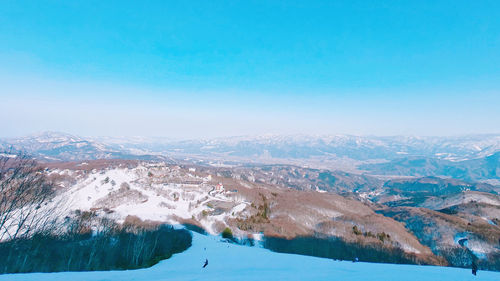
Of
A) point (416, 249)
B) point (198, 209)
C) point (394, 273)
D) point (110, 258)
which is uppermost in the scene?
point (394, 273)

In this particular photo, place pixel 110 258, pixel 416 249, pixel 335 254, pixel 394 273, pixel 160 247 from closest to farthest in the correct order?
pixel 394 273, pixel 110 258, pixel 160 247, pixel 335 254, pixel 416 249

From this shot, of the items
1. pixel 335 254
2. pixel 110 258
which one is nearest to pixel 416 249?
pixel 335 254

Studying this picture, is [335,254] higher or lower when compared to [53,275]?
lower

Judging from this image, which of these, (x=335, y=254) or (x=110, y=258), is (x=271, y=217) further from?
(x=110, y=258)

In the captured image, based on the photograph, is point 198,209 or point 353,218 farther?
point 353,218

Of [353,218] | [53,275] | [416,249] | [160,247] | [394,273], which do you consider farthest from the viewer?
[353,218]

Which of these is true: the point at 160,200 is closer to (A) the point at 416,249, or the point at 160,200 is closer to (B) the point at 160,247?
(B) the point at 160,247

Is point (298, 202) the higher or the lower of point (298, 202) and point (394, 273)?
the lower

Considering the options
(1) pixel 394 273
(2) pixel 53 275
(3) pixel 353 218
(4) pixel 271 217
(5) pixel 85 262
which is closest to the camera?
(2) pixel 53 275

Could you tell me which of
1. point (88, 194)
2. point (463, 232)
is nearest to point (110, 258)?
point (88, 194)
